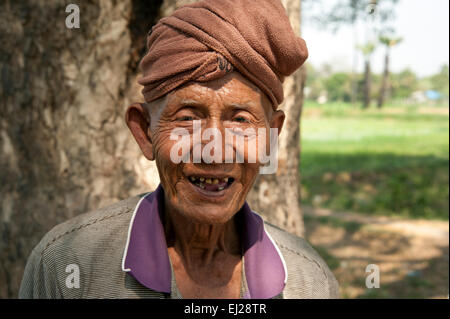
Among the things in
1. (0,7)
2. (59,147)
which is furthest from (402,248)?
(0,7)

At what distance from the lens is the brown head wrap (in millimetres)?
1725

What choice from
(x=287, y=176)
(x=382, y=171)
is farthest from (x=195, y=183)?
(x=382, y=171)

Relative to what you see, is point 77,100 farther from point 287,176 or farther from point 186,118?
point 186,118

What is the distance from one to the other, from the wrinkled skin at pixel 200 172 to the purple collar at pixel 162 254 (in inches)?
3.1

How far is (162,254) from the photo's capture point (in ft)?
6.18

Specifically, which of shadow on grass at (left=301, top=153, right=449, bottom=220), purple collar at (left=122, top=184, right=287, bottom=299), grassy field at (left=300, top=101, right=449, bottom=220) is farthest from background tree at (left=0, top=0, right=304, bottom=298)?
grassy field at (left=300, top=101, right=449, bottom=220)

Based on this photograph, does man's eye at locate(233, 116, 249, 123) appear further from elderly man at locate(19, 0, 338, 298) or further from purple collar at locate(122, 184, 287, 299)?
purple collar at locate(122, 184, 287, 299)

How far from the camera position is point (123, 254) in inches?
74.5

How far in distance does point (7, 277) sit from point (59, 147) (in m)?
0.96

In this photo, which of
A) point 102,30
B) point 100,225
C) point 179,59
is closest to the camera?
point 179,59

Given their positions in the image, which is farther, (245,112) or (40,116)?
(40,116)

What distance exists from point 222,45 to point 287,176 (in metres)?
1.71

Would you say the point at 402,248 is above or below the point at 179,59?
below
